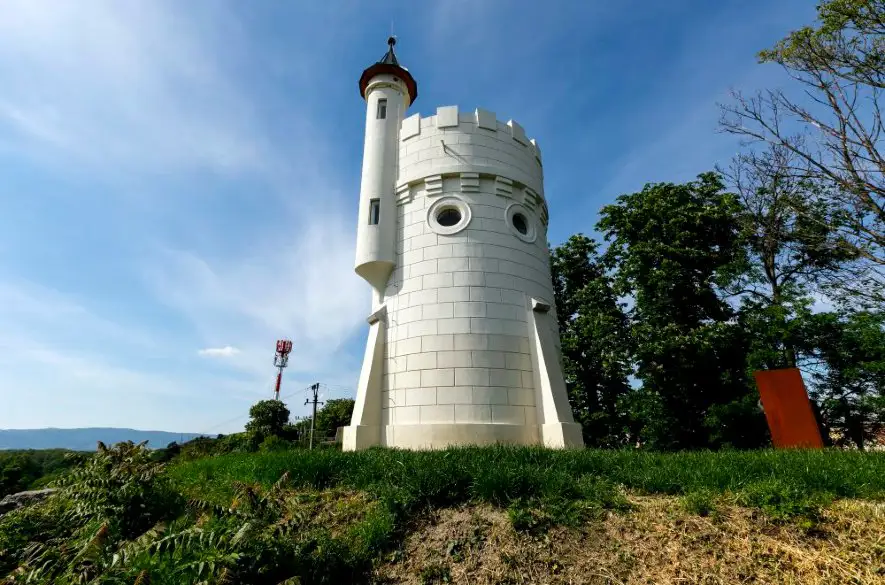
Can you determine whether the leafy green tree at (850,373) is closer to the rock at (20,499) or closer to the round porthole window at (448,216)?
the round porthole window at (448,216)

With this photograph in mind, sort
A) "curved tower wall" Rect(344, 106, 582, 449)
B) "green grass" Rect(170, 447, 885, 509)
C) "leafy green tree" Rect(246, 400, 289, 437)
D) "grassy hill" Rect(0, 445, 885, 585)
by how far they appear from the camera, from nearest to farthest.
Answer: "grassy hill" Rect(0, 445, 885, 585) → "green grass" Rect(170, 447, 885, 509) → "curved tower wall" Rect(344, 106, 582, 449) → "leafy green tree" Rect(246, 400, 289, 437)

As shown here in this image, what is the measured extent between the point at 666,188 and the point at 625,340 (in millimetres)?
6784

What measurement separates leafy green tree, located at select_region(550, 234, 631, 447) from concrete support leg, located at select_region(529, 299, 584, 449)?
20.8 ft

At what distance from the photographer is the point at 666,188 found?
1877cm

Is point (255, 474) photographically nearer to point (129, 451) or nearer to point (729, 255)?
point (129, 451)

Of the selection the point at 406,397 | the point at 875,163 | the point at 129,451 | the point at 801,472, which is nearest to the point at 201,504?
the point at 129,451

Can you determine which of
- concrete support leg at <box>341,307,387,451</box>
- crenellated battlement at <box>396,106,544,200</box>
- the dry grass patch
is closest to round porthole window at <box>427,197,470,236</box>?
crenellated battlement at <box>396,106,544,200</box>

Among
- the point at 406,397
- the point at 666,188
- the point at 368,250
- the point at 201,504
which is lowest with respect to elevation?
the point at 201,504

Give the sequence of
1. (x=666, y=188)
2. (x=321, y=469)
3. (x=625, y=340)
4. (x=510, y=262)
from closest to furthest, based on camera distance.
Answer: (x=321, y=469) < (x=510, y=262) < (x=625, y=340) < (x=666, y=188)

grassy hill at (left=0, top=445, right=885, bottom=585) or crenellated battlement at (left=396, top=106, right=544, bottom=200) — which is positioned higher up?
crenellated battlement at (left=396, top=106, right=544, bottom=200)

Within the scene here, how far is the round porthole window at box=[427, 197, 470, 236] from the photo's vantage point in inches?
469

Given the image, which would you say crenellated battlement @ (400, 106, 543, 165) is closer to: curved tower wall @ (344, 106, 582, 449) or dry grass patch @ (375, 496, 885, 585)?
curved tower wall @ (344, 106, 582, 449)

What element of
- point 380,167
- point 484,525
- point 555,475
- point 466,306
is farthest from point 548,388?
point 380,167

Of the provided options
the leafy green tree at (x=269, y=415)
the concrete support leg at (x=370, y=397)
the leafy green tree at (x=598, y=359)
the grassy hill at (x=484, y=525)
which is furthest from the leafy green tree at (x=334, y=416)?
the grassy hill at (x=484, y=525)
